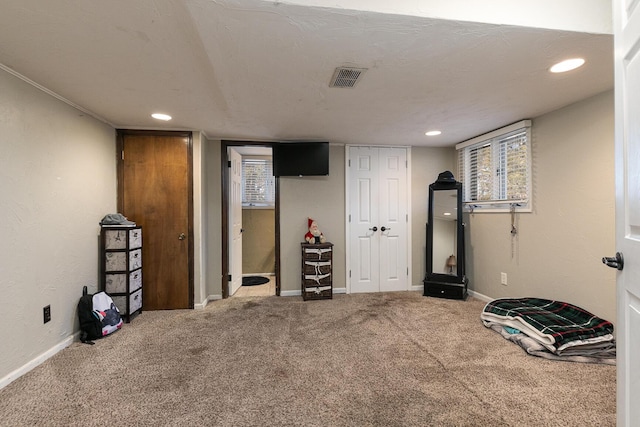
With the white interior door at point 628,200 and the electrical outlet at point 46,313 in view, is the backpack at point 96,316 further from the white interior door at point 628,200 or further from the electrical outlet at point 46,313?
the white interior door at point 628,200

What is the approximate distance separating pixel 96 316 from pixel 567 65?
4171 mm

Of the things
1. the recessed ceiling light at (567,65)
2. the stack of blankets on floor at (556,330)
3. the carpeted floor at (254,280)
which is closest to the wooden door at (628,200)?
the recessed ceiling light at (567,65)

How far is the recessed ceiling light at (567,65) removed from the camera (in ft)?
5.94

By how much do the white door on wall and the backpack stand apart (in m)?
2.76

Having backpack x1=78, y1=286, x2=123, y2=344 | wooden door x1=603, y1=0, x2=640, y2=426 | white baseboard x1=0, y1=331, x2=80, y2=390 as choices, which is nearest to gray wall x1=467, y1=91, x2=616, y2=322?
wooden door x1=603, y1=0, x2=640, y2=426

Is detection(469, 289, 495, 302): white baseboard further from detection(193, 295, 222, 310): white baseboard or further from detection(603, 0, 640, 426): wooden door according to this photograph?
detection(193, 295, 222, 310): white baseboard

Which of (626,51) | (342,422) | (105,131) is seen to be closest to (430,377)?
(342,422)

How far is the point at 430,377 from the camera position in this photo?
1.90 meters

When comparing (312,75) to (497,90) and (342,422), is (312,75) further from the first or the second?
(342,422)

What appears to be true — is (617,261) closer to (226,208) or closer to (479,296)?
(479,296)

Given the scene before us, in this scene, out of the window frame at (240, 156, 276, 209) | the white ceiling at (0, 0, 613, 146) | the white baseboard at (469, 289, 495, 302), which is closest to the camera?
the white ceiling at (0, 0, 613, 146)

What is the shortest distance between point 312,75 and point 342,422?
212 cm

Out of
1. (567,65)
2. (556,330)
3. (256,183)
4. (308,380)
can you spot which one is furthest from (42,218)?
(556,330)

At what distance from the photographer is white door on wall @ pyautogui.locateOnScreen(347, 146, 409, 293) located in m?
4.06
